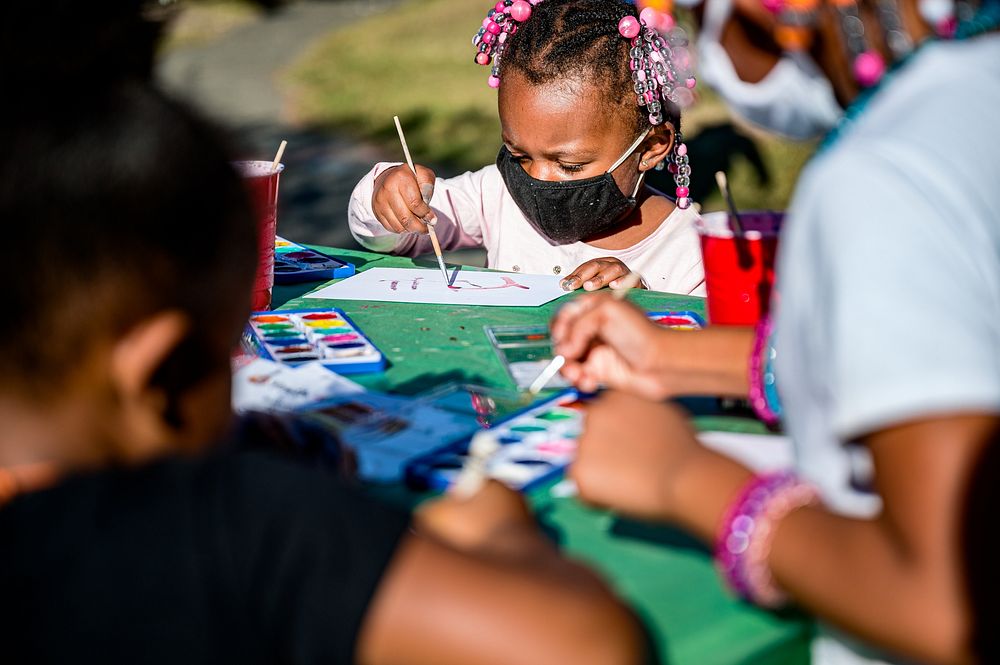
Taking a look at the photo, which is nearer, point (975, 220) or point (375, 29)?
point (975, 220)

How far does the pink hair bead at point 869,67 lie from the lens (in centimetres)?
104

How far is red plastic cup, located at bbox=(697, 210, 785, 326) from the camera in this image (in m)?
1.71

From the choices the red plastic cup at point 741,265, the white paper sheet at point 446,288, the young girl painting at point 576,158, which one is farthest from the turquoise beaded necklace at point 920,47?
the young girl painting at point 576,158

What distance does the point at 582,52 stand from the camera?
2645 mm

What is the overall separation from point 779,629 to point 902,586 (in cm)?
21

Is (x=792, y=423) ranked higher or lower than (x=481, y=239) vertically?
higher

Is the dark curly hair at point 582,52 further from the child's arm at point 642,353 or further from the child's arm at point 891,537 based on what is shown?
the child's arm at point 891,537

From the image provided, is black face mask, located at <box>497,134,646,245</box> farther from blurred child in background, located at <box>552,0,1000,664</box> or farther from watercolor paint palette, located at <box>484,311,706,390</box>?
blurred child in background, located at <box>552,0,1000,664</box>

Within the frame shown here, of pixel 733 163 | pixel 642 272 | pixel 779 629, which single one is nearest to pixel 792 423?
pixel 779 629

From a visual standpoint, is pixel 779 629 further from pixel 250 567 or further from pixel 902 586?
pixel 250 567

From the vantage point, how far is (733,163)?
522cm

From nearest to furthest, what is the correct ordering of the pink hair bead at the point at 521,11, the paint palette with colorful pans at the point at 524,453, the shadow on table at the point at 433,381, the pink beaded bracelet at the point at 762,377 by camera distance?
the paint palette with colorful pans at the point at 524,453 < the pink beaded bracelet at the point at 762,377 < the shadow on table at the point at 433,381 < the pink hair bead at the point at 521,11

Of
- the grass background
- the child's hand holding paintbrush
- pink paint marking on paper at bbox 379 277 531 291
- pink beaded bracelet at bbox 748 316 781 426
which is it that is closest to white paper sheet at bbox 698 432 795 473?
pink beaded bracelet at bbox 748 316 781 426

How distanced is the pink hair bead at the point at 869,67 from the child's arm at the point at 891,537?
0.35m
